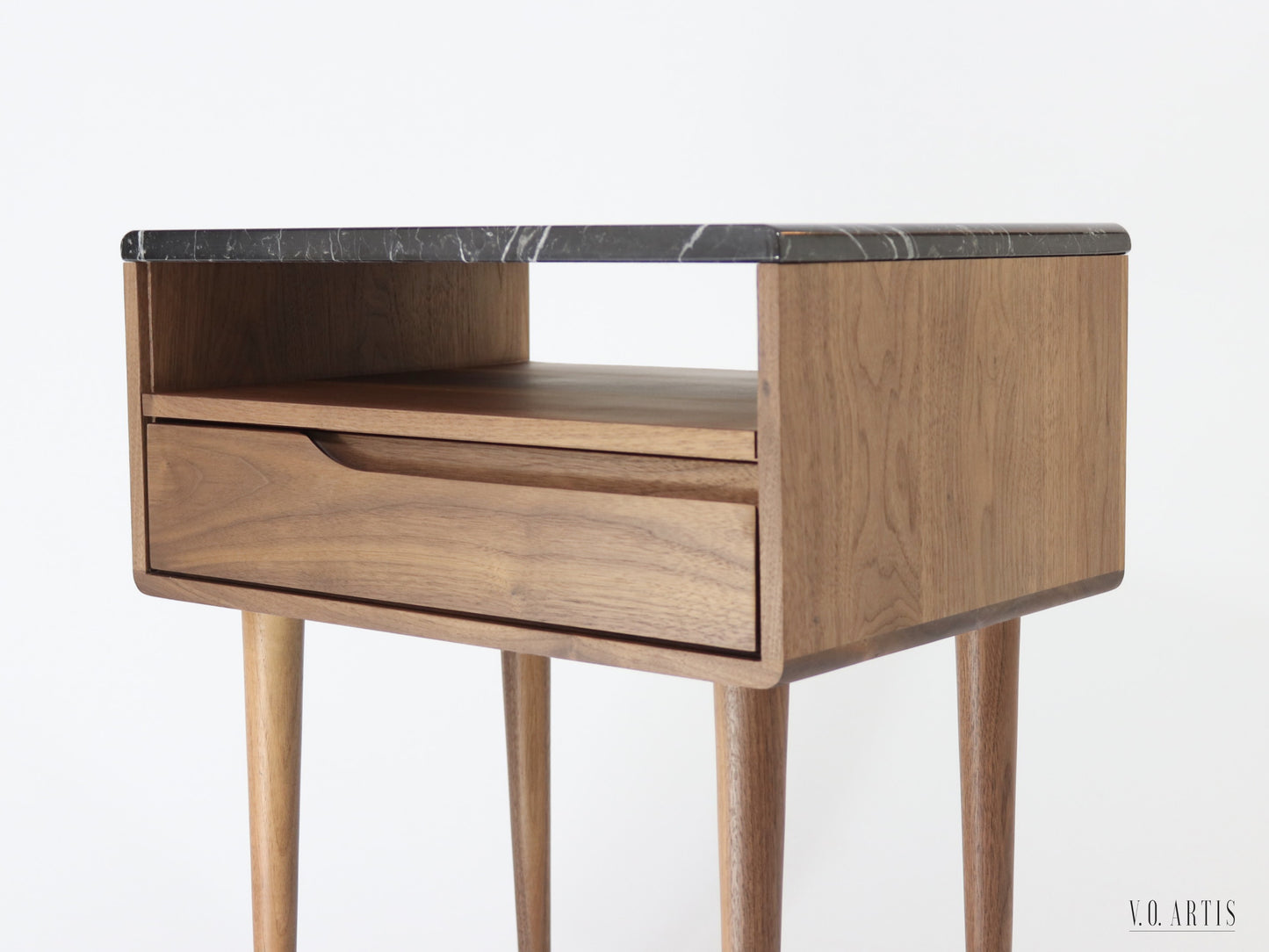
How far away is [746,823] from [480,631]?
24 centimetres

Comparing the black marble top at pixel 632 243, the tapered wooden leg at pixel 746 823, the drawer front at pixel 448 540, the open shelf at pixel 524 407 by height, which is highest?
the black marble top at pixel 632 243

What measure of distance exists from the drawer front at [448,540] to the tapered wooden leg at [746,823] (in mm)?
123

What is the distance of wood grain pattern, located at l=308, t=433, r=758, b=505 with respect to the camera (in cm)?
129

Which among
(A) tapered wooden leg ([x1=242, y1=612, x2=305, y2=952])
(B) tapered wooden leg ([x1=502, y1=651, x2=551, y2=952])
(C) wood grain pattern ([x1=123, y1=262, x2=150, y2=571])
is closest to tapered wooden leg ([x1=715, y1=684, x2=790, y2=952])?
(A) tapered wooden leg ([x1=242, y1=612, x2=305, y2=952])

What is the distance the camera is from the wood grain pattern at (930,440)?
1230mm

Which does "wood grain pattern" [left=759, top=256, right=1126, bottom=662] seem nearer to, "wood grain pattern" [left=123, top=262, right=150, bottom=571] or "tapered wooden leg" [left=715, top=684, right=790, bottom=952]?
"tapered wooden leg" [left=715, top=684, right=790, bottom=952]

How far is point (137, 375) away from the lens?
5.37 feet

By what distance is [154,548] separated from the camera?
166cm

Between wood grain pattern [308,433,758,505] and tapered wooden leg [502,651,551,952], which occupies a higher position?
wood grain pattern [308,433,758,505]

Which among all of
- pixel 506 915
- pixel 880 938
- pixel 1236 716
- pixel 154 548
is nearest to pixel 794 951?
pixel 880 938

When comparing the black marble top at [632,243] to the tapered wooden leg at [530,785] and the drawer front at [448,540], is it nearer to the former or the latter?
the drawer front at [448,540]

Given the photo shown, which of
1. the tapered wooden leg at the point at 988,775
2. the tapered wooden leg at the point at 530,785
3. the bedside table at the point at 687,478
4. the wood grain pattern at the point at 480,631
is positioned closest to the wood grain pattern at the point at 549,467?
the bedside table at the point at 687,478

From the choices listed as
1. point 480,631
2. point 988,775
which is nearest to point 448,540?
point 480,631

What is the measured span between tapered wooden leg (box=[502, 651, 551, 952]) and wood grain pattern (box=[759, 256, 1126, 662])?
0.75m
